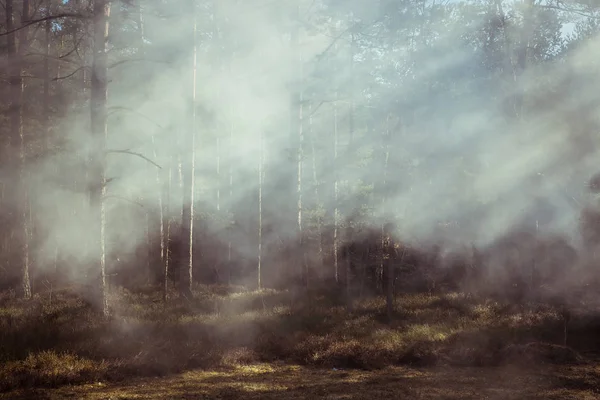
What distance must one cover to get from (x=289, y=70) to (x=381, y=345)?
11234 mm

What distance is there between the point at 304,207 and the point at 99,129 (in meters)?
9.98

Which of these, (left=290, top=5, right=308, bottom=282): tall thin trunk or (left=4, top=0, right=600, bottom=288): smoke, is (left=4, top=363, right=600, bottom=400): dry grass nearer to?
(left=4, top=0, right=600, bottom=288): smoke

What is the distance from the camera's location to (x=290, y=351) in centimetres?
983

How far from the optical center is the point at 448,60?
59.1 feet

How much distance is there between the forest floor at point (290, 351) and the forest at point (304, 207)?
0.22ft

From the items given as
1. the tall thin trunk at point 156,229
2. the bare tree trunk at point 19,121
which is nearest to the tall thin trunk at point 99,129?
the bare tree trunk at point 19,121

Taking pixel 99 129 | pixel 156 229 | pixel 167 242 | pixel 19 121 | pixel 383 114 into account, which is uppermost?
pixel 383 114

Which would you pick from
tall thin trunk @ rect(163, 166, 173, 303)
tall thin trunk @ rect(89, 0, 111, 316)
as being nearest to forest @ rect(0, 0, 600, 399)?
tall thin trunk @ rect(89, 0, 111, 316)

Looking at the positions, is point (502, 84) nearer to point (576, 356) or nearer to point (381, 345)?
point (576, 356)

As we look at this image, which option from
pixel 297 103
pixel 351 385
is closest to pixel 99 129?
pixel 297 103

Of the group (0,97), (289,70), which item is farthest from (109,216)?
(289,70)

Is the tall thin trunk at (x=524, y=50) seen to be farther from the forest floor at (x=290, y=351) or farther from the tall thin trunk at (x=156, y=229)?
the tall thin trunk at (x=156, y=229)

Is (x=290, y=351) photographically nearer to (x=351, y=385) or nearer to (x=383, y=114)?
(x=351, y=385)

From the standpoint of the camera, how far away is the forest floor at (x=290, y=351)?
7.25 metres
